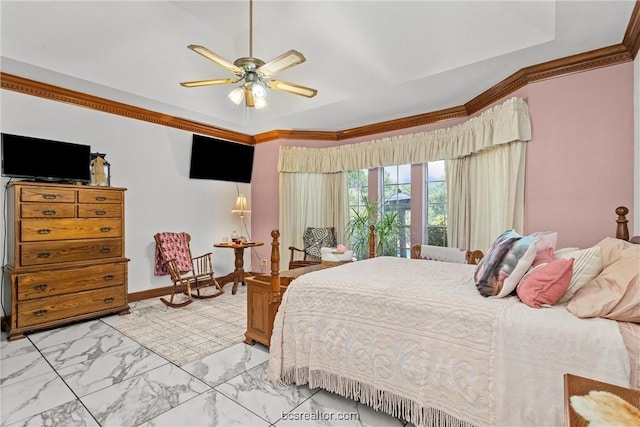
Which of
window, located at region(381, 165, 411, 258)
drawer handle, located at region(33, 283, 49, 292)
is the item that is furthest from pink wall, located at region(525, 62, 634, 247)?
drawer handle, located at region(33, 283, 49, 292)

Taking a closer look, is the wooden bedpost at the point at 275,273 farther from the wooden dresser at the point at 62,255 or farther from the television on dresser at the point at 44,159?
the television on dresser at the point at 44,159

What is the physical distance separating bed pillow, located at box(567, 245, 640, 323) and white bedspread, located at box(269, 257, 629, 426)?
48 mm

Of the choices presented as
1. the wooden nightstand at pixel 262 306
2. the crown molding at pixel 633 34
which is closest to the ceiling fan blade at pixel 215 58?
the wooden nightstand at pixel 262 306

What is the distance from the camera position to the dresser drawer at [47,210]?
3.04 metres

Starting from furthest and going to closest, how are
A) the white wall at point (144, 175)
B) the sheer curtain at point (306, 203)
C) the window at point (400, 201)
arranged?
the sheer curtain at point (306, 203) < the window at point (400, 201) < the white wall at point (144, 175)

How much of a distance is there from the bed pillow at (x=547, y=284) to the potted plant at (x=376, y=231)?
2928 mm

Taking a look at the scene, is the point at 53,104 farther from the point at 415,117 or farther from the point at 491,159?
the point at 491,159

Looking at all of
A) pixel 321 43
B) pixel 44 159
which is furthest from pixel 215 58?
pixel 44 159

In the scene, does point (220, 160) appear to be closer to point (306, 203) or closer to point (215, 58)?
point (306, 203)

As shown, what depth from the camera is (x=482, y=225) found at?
12.1 ft

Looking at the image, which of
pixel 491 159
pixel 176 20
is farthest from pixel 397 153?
pixel 176 20

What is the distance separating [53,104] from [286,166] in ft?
10.2

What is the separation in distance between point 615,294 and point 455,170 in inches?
116

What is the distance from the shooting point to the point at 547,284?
5.08ft
